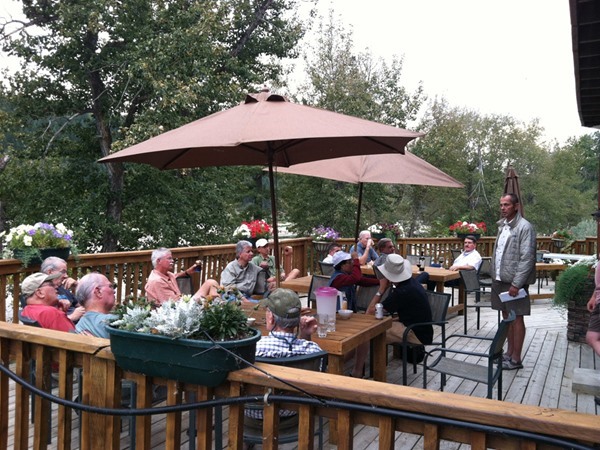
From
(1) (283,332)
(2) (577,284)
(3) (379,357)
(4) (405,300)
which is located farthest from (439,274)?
(1) (283,332)

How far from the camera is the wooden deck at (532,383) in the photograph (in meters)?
3.11

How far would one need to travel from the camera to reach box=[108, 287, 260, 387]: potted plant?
1639 mm

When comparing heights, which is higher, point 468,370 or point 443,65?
point 443,65

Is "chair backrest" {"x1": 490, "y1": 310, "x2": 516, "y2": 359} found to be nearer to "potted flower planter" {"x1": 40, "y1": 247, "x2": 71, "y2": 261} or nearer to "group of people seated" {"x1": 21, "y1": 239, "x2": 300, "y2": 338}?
"group of people seated" {"x1": 21, "y1": 239, "x2": 300, "y2": 338}

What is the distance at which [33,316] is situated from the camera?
3062 millimetres

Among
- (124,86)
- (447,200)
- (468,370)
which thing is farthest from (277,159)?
(447,200)

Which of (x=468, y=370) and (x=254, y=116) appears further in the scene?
(x=468, y=370)

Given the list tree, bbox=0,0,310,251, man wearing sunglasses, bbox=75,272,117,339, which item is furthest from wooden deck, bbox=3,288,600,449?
tree, bbox=0,0,310,251

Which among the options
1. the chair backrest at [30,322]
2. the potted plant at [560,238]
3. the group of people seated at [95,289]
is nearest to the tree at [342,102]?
the potted plant at [560,238]

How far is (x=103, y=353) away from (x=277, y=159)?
332 cm

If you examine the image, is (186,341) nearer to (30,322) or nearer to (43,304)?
(30,322)

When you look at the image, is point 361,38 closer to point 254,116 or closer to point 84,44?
point 84,44

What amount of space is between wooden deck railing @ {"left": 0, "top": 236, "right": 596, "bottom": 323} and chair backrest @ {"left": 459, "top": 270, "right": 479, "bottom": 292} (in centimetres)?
223

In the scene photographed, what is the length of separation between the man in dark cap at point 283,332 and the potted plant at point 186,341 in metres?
0.81
